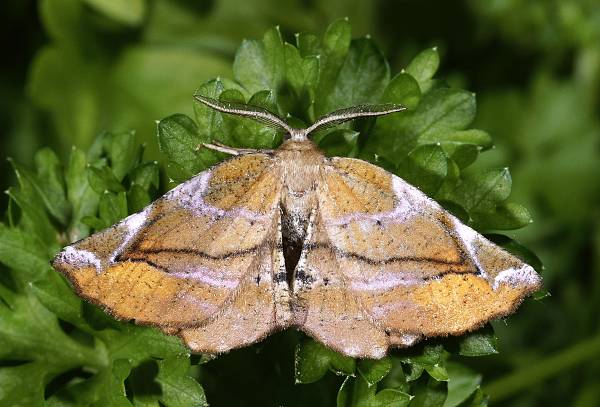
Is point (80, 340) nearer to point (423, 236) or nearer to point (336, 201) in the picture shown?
point (336, 201)

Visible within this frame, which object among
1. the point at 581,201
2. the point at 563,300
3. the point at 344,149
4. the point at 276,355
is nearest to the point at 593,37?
the point at 581,201

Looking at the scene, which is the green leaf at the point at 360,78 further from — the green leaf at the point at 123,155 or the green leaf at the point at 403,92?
the green leaf at the point at 123,155

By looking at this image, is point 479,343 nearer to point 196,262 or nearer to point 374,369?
point 374,369

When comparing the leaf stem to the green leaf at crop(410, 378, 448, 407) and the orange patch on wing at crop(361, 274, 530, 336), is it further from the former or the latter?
the orange patch on wing at crop(361, 274, 530, 336)

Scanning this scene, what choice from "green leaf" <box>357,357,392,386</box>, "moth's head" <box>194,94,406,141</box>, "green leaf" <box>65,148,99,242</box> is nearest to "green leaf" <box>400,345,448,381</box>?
"green leaf" <box>357,357,392,386</box>

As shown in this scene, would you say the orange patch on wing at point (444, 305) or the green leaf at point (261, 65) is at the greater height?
the green leaf at point (261, 65)

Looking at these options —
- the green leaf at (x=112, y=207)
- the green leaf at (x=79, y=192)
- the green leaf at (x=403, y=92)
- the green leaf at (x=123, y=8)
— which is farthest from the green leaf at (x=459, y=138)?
the green leaf at (x=123, y=8)
